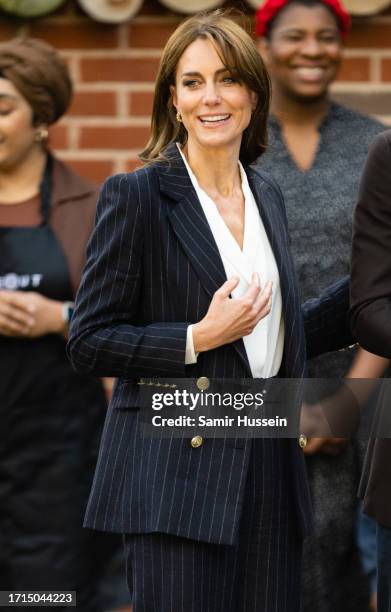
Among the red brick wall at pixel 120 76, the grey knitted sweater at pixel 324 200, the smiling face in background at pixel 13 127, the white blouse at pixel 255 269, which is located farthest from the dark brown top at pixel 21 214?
the white blouse at pixel 255 269

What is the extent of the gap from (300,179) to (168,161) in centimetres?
94

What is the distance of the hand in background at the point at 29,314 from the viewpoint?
4.13 meters

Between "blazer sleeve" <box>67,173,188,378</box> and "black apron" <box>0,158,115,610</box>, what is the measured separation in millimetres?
1276

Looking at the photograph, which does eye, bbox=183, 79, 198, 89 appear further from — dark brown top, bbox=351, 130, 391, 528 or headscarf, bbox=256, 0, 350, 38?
headscarf, bbox=256, 0, 350, 38

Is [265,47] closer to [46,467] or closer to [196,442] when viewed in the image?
[46,467]

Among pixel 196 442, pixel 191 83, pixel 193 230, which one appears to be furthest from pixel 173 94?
pixel 196 442

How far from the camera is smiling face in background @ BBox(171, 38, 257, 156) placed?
10.0 feet

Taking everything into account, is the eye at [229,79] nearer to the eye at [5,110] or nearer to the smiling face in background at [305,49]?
the smiling face in background at [305,49]

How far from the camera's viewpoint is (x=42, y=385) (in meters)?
4.27

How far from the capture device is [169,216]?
3.00 meters

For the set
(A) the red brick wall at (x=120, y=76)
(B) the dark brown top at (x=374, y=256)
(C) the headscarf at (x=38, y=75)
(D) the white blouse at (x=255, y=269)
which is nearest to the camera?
(B) the dark brown top at (x=374, y=256)

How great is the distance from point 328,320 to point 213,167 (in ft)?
1.51

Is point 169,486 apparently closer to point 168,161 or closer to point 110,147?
point 168,161

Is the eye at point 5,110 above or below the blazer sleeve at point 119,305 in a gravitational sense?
below
